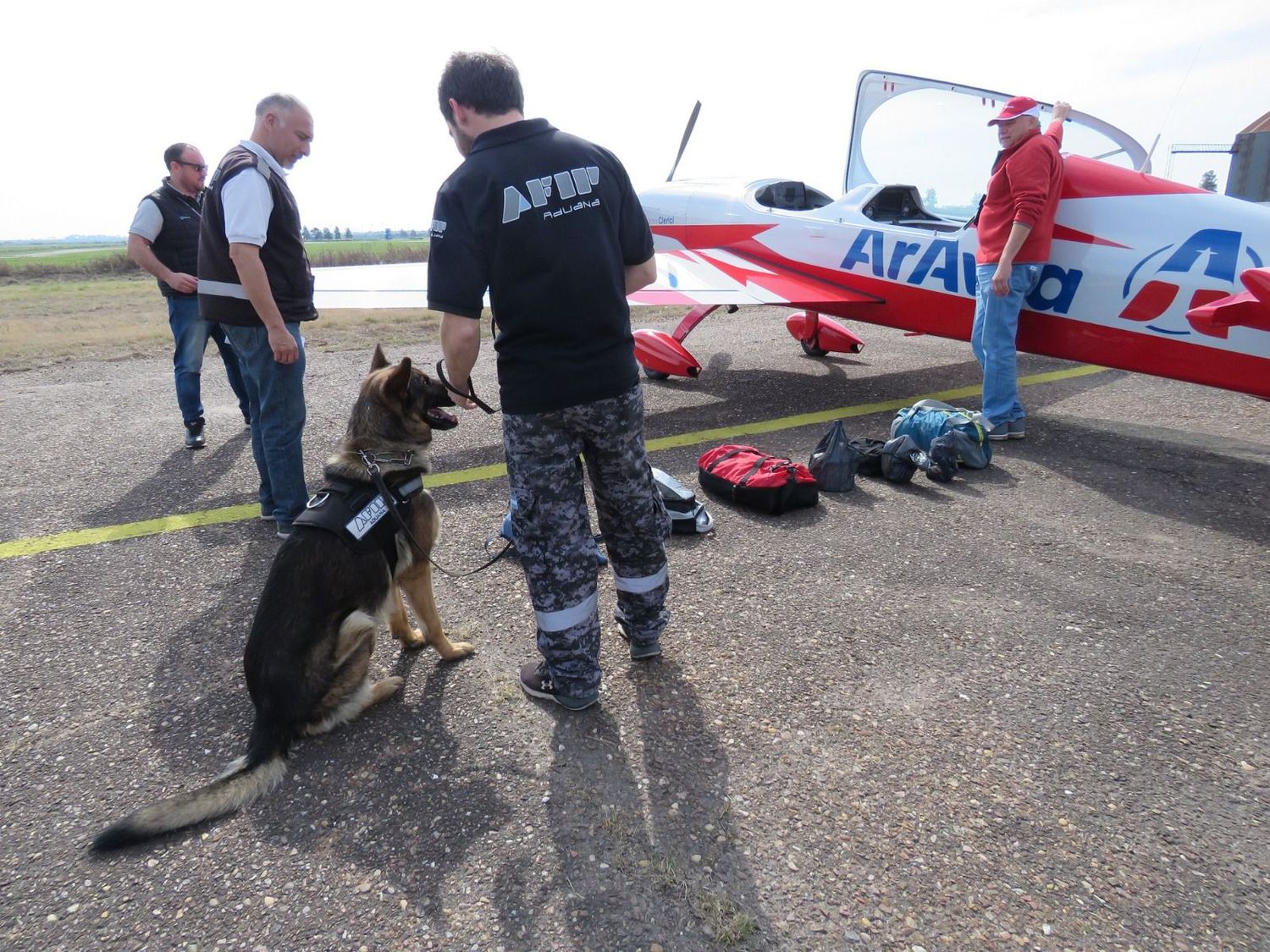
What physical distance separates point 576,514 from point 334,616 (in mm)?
935

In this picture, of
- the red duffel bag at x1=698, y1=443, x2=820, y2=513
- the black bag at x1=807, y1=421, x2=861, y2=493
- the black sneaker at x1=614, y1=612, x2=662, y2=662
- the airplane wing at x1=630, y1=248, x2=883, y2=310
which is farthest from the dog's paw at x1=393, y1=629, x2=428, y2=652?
the airplane wing at x1=630, y1=248, x2=883, y2=310

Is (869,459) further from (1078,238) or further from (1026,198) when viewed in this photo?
(1078,238)

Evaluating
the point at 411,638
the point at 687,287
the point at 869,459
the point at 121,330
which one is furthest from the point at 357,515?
the point at 121,330

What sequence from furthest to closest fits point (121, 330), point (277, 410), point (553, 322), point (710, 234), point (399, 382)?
point (121, 330) → point (710, 234) → point (277, 410) → point (399, 382) → point (553, 322)

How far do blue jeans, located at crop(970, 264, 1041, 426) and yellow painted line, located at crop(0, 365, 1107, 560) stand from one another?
4.00ft

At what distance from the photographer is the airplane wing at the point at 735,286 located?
7363 millimetres

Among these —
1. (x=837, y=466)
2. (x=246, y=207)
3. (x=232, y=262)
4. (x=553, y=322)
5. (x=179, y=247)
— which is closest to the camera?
(x=553, y=322)

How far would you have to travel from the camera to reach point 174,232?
5.58 m

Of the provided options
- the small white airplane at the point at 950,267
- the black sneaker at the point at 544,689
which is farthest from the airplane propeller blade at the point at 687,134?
the black sneaker at the point at 544,689

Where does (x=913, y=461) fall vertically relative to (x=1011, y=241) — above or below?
below

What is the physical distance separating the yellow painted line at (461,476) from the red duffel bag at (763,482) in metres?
1.15

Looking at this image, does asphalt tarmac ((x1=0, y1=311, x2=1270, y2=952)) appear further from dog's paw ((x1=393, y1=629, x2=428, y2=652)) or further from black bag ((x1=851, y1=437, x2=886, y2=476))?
black bag ((x1=851, y1=437, x2=886, y2=476))

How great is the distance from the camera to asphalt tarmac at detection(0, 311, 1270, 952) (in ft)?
6.58

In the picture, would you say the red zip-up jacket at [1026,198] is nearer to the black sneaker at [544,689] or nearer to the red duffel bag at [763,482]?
the red duffel bag at [763,482]
